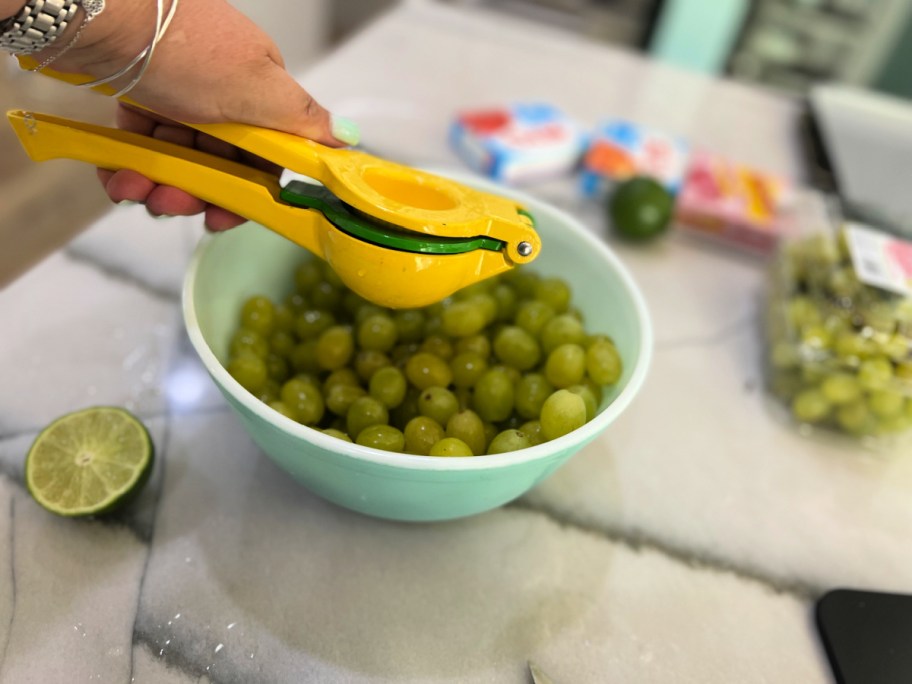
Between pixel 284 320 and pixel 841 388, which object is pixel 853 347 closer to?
pixel 841 388

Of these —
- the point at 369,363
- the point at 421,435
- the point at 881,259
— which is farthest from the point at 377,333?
the point at 881,259

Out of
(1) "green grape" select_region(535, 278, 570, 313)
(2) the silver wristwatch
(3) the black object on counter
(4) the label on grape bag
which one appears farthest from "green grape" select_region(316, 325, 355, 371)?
(4) the label on grape bag

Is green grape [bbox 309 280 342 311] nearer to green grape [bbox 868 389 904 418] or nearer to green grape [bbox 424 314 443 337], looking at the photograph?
green grape [bbox 424 314 443 337]

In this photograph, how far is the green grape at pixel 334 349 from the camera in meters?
0.60

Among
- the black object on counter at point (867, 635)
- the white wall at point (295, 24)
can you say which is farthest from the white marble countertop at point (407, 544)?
the white wall at point (295, 24)

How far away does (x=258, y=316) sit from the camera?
623mm

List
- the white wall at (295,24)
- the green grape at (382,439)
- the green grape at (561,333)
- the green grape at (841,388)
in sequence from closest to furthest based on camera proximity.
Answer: the green grape at (382,439) < the green grape at (561,333) < the green grape at (841,388) < the white wall at (295,24)

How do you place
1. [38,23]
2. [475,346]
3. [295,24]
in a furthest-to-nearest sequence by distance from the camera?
[295,24] → [475,346] → [38,23]

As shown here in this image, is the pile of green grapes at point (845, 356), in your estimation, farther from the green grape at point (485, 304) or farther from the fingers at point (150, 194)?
the fingers at point (150, 194)

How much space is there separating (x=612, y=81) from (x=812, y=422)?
3.02 ft

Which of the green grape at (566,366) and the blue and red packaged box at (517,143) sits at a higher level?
the green grape at (566,366)

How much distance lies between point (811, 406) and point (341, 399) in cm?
53

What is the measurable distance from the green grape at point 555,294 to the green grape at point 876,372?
1.10ft

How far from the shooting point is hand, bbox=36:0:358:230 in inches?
16.9
